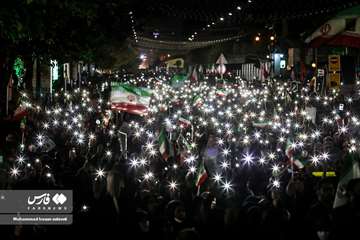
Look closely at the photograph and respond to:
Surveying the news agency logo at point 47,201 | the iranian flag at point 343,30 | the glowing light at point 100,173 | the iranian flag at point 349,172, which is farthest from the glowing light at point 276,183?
the iranian flag at point 343,30

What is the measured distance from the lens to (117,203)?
908 cm

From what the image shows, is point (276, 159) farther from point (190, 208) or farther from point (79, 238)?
point (79, 238)

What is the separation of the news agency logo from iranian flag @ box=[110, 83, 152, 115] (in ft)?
20.9

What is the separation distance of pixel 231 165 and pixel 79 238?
4.63 meters

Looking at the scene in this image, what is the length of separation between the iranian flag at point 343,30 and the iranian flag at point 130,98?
889cm

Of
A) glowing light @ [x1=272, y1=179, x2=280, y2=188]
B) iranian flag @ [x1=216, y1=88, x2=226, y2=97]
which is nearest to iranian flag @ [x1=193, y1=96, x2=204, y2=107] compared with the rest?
iranian flag @ [x1=216, y1=88, x2=226, y2=97]

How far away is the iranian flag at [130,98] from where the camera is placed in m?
15.1

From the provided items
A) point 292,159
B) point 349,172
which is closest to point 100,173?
point 292,159

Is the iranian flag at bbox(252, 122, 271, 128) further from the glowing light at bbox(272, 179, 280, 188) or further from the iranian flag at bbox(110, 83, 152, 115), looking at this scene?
the glowing light at bbox(272, 179, 280, 188)

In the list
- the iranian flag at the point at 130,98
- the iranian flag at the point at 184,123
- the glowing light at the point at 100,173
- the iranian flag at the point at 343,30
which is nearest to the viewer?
the glowing light at the point at 100,173

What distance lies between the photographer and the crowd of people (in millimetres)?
8336

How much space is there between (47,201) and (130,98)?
667 centimetres

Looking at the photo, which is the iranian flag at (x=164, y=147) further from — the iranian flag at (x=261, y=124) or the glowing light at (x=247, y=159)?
the iranian flag at (x=261, y=124)

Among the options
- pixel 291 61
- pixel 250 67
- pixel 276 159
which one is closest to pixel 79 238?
pixel 276 159
